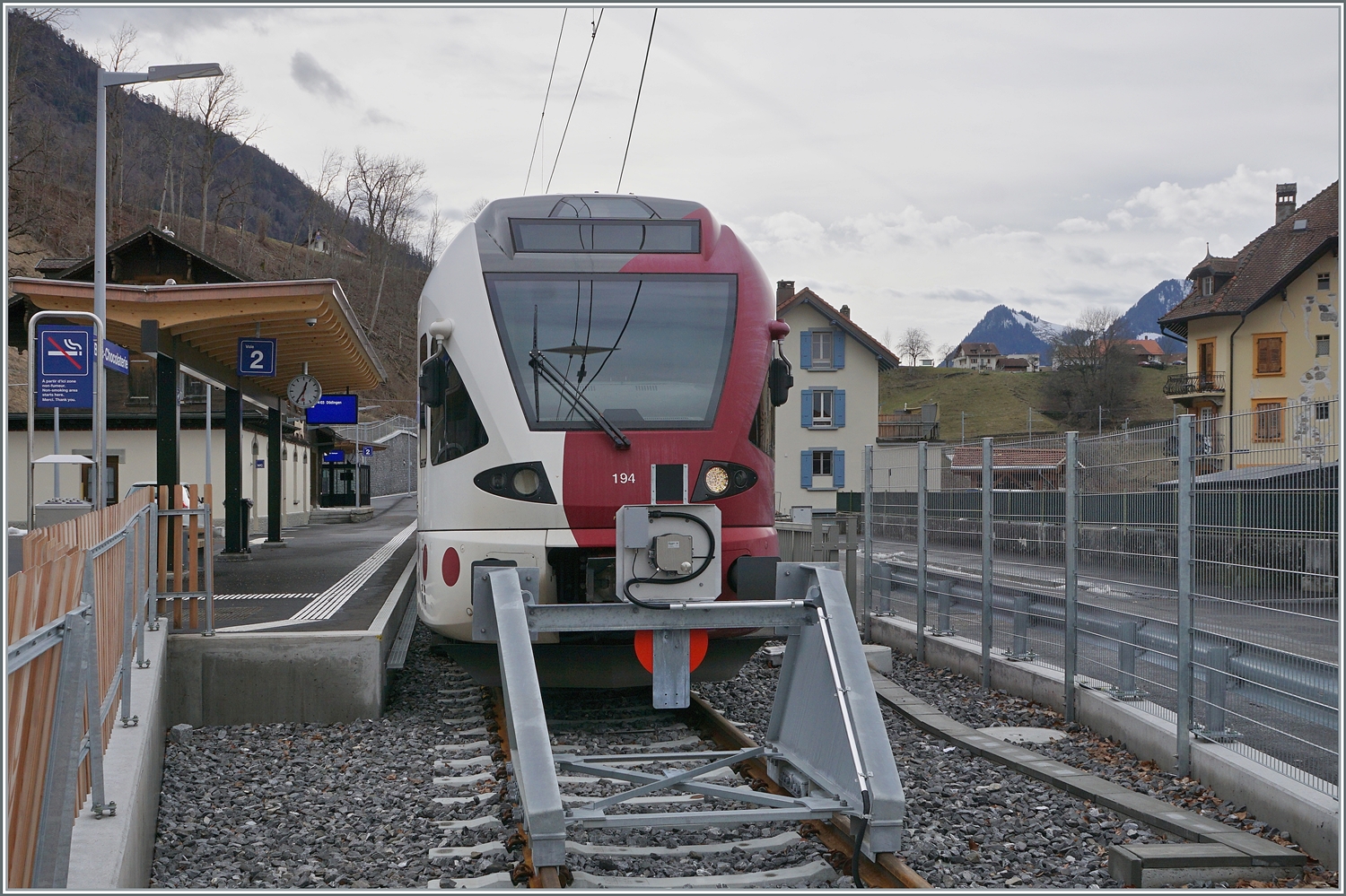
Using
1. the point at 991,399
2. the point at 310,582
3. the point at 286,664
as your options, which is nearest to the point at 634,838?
the point at 286,664

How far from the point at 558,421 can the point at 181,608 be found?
12.6ft

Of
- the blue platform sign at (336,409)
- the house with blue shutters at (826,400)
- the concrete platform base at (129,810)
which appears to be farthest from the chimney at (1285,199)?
the concrete platform base at (129,810)

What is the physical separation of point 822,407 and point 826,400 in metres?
0.37

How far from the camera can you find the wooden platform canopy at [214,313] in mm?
14750

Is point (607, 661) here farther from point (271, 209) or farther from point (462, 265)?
point (271, 209)

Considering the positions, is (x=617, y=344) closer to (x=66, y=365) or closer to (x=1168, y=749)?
(x=1168, y=749)

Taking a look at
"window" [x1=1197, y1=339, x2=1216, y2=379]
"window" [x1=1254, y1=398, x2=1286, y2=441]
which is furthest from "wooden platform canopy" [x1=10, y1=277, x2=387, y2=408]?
"window" [x1=1197, y1=339, x2=1216, y2=379]

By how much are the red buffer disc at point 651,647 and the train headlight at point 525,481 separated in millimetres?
1466

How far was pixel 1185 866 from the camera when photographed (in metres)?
5.20

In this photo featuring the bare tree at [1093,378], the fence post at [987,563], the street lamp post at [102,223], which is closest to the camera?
the fence post at [987,563]

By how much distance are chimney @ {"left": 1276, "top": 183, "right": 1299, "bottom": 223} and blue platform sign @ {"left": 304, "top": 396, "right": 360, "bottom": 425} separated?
40513 mm

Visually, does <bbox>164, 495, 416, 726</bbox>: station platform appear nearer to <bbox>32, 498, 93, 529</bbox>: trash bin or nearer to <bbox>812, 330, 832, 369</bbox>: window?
<bbox>32, 498, 93, 529</bbox>: trash bin

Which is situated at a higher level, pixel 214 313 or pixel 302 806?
pixel 214 313

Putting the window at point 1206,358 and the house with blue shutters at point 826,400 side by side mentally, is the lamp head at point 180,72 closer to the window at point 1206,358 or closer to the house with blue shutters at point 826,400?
the house with blue shutters at point 826,400
